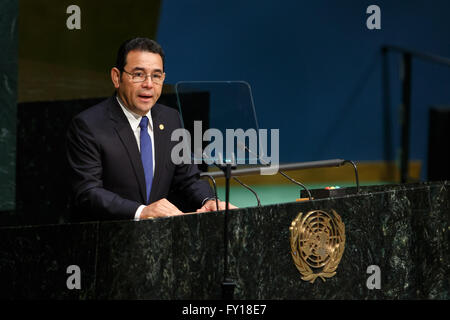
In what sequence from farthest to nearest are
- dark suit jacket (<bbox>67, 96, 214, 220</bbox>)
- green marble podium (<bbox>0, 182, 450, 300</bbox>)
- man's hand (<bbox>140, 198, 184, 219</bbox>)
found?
dark suit jacket (<bbox>67, 96, 214, 220</bbox>)
man's hand (<bbox>140, 198, 184, 219</bbox>)
green marble podium (<bbox>0, 182, 450, 300</bbox>)

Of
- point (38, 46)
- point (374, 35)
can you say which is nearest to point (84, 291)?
point (38, 46)

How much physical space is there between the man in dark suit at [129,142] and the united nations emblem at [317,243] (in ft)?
1.54

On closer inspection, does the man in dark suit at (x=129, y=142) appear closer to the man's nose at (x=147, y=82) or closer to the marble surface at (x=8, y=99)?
the man's nose at (x=147, y=82)

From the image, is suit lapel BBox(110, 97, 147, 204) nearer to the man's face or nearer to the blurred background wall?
the man's face

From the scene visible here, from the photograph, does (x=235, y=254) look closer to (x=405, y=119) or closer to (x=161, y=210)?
(x=161, y=210)

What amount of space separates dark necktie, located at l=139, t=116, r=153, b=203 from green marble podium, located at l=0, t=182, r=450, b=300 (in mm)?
702

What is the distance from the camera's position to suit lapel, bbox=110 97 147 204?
3154 millimetres

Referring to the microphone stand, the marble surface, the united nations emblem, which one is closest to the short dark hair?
the microphone stand

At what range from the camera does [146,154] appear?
3238 millimetres

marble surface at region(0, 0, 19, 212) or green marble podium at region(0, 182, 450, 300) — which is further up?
marble surface at region(0, 0, 19, 212)

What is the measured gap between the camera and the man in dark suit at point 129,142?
310 centimetres

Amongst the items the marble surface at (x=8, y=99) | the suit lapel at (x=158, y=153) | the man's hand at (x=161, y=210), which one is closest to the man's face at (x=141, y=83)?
the suit lapel at (x=158, y=153)

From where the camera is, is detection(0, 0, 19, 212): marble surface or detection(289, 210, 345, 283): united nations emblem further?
detection(0, 0, 19, 212): marble surface
